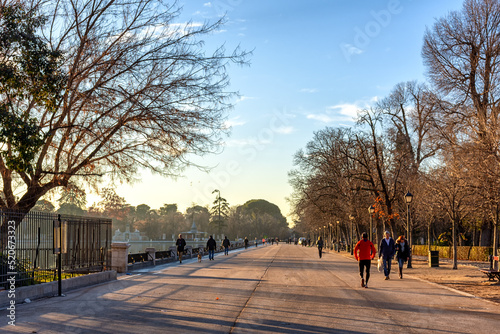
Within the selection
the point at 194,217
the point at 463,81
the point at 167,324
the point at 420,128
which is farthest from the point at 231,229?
the point at 167,324

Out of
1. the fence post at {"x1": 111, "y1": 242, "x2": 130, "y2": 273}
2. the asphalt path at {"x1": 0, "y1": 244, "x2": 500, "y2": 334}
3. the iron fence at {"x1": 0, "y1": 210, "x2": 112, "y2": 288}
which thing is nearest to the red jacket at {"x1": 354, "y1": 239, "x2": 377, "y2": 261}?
the asphalt path at {"x1": 0, "y1": 244, "x2": 500, "y2": 334}

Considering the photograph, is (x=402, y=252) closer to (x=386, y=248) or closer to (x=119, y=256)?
(x=386, y=248)

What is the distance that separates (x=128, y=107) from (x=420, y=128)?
112 feet

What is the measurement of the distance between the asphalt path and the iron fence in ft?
3.83

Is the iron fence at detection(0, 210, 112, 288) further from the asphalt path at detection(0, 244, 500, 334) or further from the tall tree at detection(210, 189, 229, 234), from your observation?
the tall tree at detection(210, 189, 229, 234)

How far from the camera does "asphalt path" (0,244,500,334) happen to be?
9.37m

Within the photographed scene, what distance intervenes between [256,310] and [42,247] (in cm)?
770

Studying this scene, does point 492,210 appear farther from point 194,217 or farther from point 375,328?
point 194,217

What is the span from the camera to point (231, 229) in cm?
15638

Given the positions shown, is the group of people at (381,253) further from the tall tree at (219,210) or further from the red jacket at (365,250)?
the tall tree at (219,210)

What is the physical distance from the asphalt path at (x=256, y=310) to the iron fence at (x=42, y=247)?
1167 millimetres

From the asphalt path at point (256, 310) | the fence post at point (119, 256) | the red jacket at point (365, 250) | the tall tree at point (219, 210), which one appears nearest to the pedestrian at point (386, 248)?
the red jacket at point (365, 250)

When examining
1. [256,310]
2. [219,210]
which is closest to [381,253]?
[256,310]

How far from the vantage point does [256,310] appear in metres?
11.6
